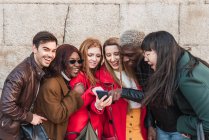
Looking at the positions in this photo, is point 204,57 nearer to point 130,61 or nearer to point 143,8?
point 143,8

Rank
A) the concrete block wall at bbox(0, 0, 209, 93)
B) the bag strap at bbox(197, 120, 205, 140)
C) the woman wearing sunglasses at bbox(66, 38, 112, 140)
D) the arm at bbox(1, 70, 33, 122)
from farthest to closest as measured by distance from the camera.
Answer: the concrete block wall at bbox(0, 0, 209, 93)
the woman wearing sunglasses at bbox(66, 38, 112, 140)
the arm at bbox(1, 70, 33, 122)
the bag strap at bbox(197, 120, 205, 140)

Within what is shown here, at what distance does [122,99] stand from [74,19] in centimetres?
151

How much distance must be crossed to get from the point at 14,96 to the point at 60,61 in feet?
1.99

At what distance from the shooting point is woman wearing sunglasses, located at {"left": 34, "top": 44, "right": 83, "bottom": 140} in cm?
331

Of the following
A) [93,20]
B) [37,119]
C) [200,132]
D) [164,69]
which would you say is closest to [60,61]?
[37,119]

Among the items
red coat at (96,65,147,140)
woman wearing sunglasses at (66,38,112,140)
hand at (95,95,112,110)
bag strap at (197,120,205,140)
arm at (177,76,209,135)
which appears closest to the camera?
arm at (177,76,209,135)

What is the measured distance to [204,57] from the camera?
4797 mm

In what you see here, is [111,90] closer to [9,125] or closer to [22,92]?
[22,92]

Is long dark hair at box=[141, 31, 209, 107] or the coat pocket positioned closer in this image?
long dark hair at box=[141, 31, 209, 107]

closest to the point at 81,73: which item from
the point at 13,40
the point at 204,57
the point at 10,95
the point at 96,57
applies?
the point at 96,57

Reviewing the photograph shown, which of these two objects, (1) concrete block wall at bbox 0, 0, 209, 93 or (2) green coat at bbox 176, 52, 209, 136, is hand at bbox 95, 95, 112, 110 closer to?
(2) green coat at bbox 176, 52, 209, 136

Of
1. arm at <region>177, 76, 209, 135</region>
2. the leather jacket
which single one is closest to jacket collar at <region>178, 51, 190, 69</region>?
arm at <region>177, 76, 209, 135</region>

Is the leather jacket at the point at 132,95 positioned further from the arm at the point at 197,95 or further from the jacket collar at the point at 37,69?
the jacket collar at the point at 37,69

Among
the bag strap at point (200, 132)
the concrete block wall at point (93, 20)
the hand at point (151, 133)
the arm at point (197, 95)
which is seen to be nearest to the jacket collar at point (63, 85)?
the hand at point (151, 133)
